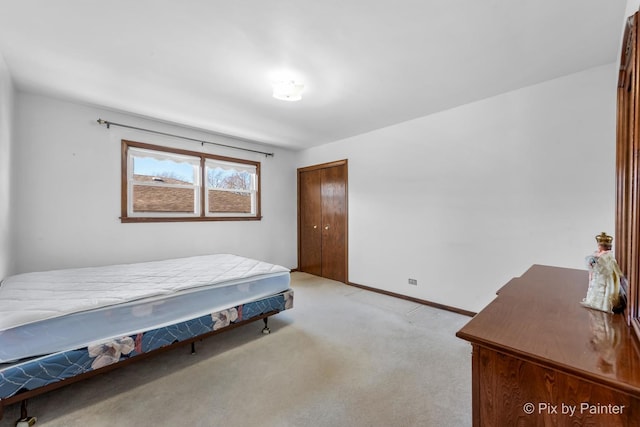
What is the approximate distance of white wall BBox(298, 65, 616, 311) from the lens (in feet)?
7.52

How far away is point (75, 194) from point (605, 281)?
447 centimetres

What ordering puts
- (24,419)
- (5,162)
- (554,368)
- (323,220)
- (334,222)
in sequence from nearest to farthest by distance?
(554,368) → (24,419) → (5,162) → (334,222) → (323,220)

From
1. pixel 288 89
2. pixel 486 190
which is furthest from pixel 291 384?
pixel 486 190

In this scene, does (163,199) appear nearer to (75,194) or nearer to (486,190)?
(75,194)

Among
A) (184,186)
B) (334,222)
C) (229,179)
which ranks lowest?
(334,222)

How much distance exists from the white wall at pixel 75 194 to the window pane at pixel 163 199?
0.22 meters

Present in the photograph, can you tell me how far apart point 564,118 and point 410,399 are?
2.78 m

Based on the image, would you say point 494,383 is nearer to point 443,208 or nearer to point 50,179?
point 443,208

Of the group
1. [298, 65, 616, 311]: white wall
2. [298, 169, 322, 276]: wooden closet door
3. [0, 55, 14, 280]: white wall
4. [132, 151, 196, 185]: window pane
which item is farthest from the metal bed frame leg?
[298, 169, 322, 276]: wooden closet door

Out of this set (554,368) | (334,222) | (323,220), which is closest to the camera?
(554,368)

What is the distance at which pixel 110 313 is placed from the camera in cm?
181

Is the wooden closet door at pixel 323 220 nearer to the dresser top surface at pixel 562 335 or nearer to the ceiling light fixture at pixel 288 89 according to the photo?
the ceiling light fixture at pixel 288 89

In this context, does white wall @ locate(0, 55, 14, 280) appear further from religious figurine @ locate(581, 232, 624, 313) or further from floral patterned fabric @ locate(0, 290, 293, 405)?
religious figurine @ locate(581, 232, 624, 313)

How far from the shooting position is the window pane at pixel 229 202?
4.18 metres
